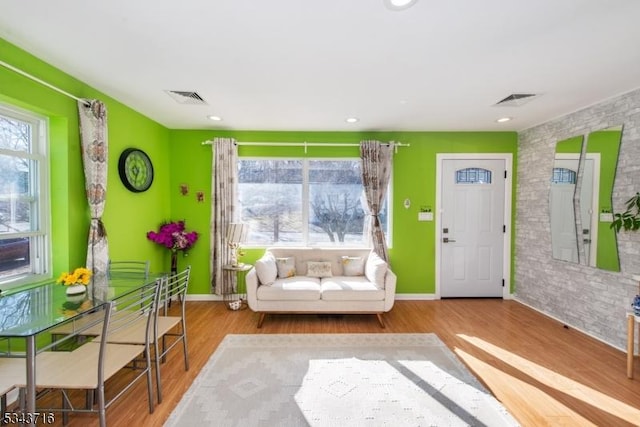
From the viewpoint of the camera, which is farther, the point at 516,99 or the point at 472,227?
the point at 472,227

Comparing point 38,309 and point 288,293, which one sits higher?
point 38,309

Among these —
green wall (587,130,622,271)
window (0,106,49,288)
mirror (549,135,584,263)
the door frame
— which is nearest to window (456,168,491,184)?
the door frame

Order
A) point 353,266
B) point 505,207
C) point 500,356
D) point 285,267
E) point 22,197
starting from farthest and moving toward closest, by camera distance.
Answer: point 505,207 → point 353,266 → point 285,267 → point 500,356 → point 22,197

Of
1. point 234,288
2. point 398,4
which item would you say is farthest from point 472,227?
point 234,288

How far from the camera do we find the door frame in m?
4.05

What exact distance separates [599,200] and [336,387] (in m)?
3.17

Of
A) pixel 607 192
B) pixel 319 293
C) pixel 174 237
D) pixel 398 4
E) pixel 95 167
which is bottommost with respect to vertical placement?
pixel 319 293

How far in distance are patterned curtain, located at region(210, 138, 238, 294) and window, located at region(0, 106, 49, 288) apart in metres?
1.79

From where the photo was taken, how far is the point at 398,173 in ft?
13.4

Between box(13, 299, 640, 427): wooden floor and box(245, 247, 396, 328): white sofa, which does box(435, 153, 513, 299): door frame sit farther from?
box(245, 247, 396, 328): white sofa

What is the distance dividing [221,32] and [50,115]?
1.74 m

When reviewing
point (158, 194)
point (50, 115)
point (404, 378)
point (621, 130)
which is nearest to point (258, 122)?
point (158, 194)

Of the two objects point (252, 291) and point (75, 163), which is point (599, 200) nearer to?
point (252, 291)

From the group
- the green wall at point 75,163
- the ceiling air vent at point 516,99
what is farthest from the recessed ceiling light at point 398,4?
the green wall at point 75,163
